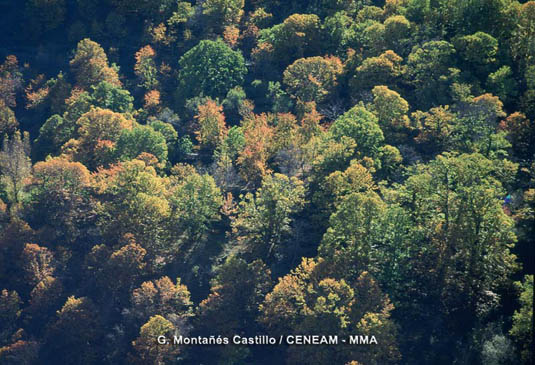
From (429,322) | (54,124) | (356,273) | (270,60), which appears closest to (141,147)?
(54,124)

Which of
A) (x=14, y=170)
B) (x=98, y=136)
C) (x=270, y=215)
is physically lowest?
(x=270, y=215)

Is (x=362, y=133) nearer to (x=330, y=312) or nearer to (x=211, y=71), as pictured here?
(x=330, y=312)

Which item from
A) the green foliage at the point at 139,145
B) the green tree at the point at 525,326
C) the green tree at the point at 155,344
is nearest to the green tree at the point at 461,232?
the green tree at the point at 525,326

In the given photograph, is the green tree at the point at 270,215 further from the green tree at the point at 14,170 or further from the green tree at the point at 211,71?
the green tree at the point at 14,170

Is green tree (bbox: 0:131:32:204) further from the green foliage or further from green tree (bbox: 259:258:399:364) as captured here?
green tree (bbox: 259:258:399:364)

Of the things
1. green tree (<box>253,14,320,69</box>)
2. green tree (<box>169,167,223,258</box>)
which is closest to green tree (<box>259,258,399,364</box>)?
green tree (<box>169,167,223,258</box>)

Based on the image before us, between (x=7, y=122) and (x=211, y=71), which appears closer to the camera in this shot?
(x=211, y=71)

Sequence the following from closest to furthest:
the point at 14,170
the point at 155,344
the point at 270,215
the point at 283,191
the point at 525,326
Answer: the point at 525,326, the point at 155,344, the point at 270,215, the point at 283,191, the point at 14,170

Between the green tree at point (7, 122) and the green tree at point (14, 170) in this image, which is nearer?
the green tree at point (14, 170)

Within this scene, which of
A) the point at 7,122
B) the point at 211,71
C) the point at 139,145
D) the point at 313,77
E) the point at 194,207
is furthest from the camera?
the point at 7,122

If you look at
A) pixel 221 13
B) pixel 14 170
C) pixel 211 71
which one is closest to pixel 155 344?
pixel 14 170
